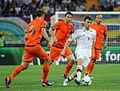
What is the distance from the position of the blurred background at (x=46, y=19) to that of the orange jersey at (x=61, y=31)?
8.64 metres

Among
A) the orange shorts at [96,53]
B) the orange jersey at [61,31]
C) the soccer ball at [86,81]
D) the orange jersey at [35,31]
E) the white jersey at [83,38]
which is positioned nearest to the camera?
the orange jersey at [35,31]

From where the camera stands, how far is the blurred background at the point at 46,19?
97.2ft

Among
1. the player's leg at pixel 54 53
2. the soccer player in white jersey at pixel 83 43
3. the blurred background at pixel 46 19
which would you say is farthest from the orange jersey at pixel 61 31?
the blurred background at pixel 46 19

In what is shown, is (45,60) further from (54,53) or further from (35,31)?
(54,53)

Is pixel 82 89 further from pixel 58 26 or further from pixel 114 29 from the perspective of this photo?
pixel 114 29

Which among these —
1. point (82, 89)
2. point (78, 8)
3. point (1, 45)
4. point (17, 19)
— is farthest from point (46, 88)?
point (78, 8)

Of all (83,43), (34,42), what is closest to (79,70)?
(83,43)

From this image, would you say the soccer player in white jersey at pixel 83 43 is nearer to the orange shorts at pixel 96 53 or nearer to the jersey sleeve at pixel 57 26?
the jersey sleeve at pixel 57 26

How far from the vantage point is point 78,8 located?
121 feet

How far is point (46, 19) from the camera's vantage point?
3475 centimetres

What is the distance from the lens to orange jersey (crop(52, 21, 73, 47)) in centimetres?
1916

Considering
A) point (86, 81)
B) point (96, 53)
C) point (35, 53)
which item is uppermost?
point (35, 53)

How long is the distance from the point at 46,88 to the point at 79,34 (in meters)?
1.95

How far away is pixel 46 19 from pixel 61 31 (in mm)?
15395
